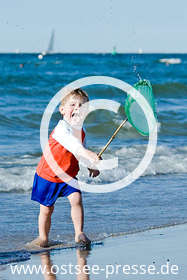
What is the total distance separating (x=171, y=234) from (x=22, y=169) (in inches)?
129

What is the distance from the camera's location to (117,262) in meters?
4.35

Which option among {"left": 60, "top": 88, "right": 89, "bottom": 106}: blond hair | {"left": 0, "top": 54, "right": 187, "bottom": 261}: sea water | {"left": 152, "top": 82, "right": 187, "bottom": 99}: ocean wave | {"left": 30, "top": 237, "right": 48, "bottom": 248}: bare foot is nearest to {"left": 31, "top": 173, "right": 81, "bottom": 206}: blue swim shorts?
{"left": 30, "top": 237, "right": 48, "bottom": 248}: bare foot

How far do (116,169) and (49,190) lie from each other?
3.60 meters

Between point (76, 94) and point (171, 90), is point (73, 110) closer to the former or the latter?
point (76, 94)

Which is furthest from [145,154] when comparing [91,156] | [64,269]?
[64,269]

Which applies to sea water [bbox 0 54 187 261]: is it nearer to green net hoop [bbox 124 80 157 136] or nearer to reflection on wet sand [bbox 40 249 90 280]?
green net hoop [bbox 124 80 157 136]

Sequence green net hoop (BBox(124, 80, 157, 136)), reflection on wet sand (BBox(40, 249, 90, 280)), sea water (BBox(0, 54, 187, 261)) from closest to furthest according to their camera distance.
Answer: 1. reflection on wet sand (BBox(40, 249, 90, 280))
2. green net hoop (BBox(124, 80, 157, 136))
3. sea water (BBox(0, 54, 187, 261))

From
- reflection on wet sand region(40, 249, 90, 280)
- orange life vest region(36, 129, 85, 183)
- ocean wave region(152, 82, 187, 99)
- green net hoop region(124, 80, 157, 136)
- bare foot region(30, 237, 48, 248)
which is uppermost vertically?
ocean wave region(152, 82, 187, 99)

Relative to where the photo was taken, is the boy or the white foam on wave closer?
the boy

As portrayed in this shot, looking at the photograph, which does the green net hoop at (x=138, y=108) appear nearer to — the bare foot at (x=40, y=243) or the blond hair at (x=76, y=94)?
the blond hair at (x=76, y=94)

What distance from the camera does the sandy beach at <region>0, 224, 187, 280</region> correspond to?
4.09m

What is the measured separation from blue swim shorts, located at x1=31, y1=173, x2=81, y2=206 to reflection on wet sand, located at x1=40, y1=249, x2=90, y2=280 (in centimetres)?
44

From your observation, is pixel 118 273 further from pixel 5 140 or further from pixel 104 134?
pixel 104 134

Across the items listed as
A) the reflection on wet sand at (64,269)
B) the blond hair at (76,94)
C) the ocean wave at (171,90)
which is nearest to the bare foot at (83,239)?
the reflection on wet sand at (64,269)
